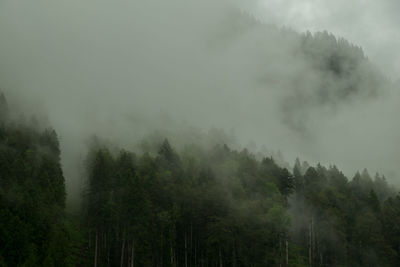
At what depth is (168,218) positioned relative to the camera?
62.4m

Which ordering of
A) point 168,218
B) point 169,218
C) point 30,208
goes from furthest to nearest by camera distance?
point 169,218 → point 168,218 → point 30,208

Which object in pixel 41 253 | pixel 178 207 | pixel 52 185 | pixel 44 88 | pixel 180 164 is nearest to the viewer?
pixel 41 253

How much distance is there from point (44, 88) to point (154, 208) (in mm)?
152459

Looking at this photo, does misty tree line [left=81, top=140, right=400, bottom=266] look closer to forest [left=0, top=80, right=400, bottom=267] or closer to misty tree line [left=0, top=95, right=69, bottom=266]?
forest [left=0, top=80, right=400, bottom=267]

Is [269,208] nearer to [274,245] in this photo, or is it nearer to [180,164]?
[274,245]

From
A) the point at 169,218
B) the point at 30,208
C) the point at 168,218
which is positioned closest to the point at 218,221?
the point at 169,218

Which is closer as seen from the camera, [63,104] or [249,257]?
[249,257]

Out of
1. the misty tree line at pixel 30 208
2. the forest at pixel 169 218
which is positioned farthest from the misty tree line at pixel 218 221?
the misty tree line at pixel 30 208

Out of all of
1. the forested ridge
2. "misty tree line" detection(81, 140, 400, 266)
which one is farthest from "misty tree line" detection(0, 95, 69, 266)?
"misty tree line" detection(81, 140, 400, 266)

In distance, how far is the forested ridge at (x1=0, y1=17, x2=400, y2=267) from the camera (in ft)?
174

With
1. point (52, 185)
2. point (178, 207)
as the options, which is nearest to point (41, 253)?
point (52, 185)

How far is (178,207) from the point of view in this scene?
66000 millimetres

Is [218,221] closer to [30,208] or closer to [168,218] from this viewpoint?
[168,218]

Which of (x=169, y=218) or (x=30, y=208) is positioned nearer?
(x=30, y=208)
